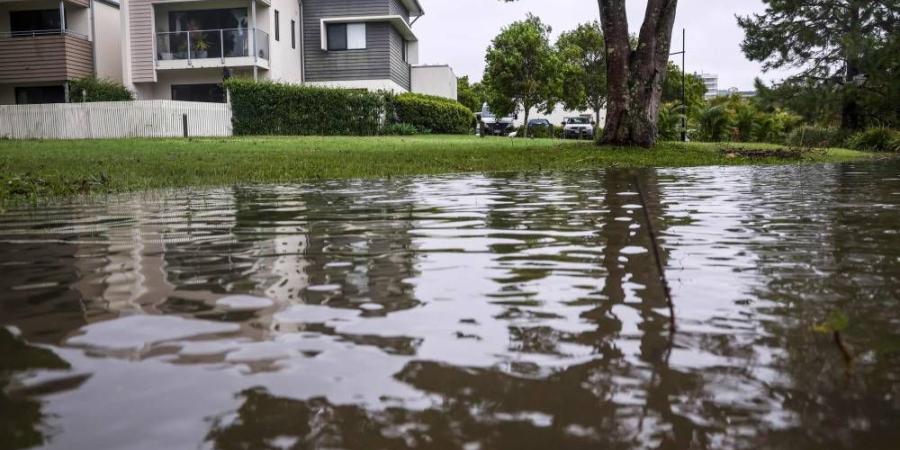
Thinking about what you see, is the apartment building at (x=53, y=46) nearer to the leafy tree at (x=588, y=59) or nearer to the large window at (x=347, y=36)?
the large window at (x=347, y=36)

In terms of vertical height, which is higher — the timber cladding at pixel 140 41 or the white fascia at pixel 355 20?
the white fascia at pixel 355 20

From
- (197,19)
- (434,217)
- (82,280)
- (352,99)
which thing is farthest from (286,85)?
(82,280)

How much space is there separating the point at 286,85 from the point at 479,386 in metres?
28.5

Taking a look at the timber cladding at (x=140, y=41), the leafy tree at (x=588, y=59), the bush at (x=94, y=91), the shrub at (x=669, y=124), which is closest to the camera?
the bush at (x=94, y=91)

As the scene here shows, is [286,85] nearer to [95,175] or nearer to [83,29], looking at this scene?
[83,29]

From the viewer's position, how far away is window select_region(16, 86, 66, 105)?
32.9 m

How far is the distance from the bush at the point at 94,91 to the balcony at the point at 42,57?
0.93 meters

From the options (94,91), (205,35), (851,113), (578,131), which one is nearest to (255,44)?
(205,35)

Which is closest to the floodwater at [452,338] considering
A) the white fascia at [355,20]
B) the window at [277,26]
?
the window at [277,26]

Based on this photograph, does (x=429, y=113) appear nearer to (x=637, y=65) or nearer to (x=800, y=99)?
(x=800, y=99)

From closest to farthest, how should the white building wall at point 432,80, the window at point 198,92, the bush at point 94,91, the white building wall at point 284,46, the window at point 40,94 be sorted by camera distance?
the bush at point 94,91, the window at point 40,94, the white building wall at point 284,46, the window at point 198,92, the white building wall at point 432,80

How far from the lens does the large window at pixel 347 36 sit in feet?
118

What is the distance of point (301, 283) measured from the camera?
123 inches

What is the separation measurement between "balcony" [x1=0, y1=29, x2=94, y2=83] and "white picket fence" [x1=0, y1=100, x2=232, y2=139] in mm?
3784
